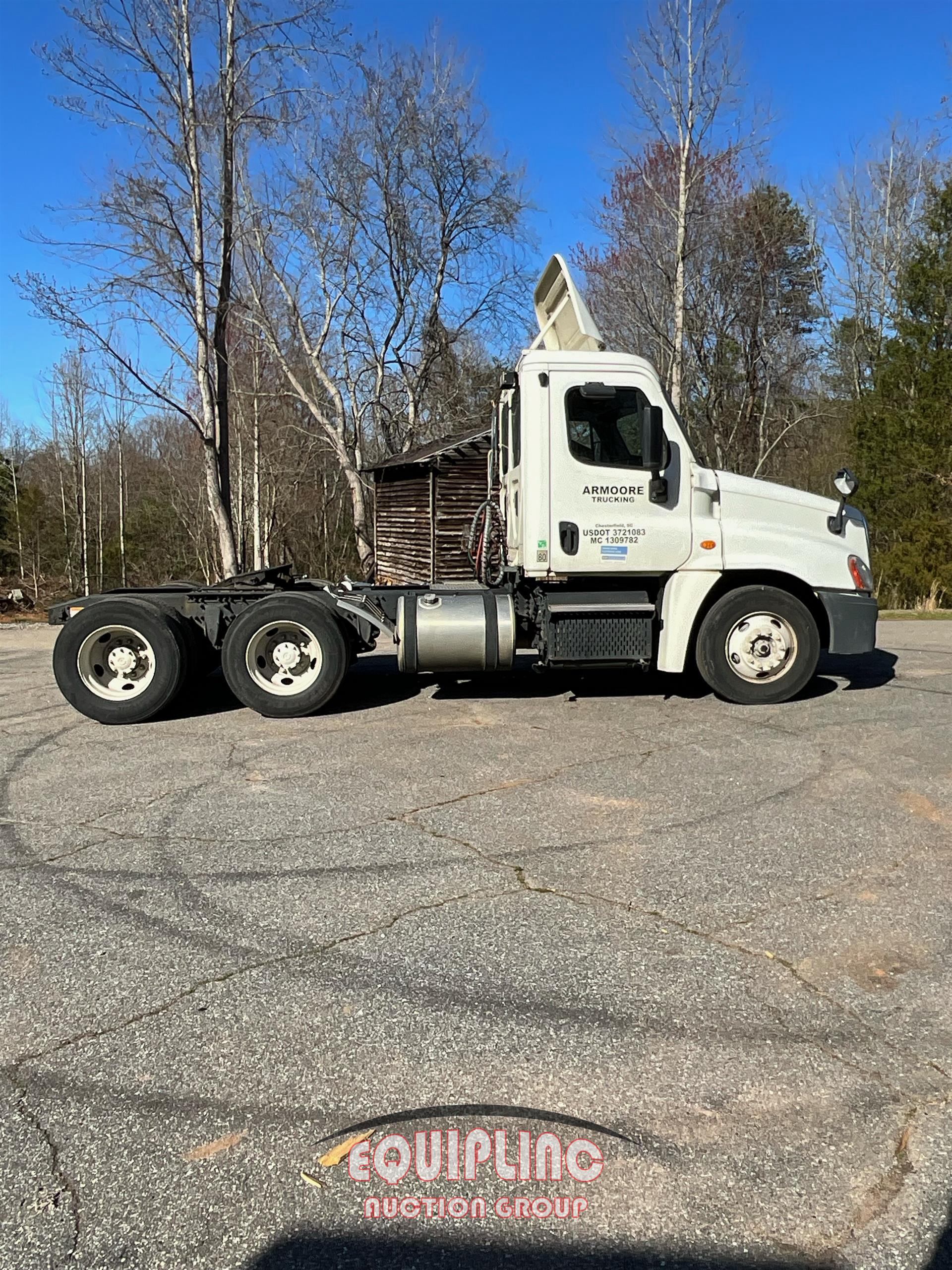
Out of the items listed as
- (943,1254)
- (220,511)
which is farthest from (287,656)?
(220,511)

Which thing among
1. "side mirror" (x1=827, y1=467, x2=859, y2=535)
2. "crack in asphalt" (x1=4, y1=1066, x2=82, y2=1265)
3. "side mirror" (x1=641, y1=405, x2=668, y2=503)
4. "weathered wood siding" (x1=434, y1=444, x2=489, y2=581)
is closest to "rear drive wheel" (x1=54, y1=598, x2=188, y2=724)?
"side mirror" (x1=641, y1=405, x2=668, y2=503)

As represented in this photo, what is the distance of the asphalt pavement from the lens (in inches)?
85.7

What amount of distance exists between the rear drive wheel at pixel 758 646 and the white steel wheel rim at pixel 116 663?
15.7ft

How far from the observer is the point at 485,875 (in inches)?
167

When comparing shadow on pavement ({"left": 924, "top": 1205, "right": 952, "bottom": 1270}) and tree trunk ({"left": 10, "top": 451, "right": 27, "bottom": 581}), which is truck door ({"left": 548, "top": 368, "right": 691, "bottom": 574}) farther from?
tree trunk ({"left": 10, "top": 451, "right": 27, "bottom": 581})

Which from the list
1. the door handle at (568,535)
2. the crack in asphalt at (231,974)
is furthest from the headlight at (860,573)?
the crack in asphalt at (231,974)

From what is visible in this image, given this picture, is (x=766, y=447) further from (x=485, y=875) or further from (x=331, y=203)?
(x=485, y=875)

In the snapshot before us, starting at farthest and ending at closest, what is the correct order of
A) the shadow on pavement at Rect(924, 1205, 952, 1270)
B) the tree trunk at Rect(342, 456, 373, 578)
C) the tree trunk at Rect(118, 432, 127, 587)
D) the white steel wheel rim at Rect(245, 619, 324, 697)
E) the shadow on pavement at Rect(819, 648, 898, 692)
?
the tree trunk at Rect(118, 432, 127, 587)
the tree trunk at Rect(342, 456, 373, 578)
the shadow on pavement at Rect(819, 648, 898, 692)
the white steel wheel rim at Rect(245, 619, 324, 697)
the shadow on pavement at Rect(924, 1205, 952, 1270)

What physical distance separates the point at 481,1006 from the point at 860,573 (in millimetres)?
5999

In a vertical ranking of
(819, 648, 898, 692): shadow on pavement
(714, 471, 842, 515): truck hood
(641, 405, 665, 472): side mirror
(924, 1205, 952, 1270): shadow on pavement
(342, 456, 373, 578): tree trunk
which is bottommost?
(924, 1205, 952, 1270): shadow on pavement

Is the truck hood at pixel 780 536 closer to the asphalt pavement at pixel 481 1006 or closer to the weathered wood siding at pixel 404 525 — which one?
the asphalt pavement at pixel 481 1006

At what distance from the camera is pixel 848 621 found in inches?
297

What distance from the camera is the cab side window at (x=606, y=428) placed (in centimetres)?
738

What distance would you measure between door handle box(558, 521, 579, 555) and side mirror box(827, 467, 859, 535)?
218cm
